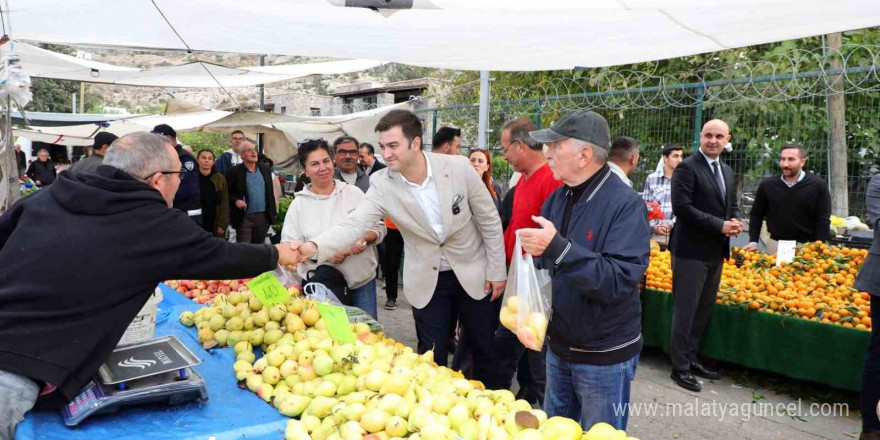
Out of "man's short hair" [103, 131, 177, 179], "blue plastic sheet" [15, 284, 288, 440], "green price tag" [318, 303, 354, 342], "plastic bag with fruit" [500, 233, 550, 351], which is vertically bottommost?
"blue plastic sheet" [15, 284, 288, 440]

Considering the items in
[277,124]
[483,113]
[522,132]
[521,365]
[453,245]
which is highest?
[483,113]

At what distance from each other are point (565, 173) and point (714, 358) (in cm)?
352

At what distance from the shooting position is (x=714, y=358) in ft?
16.9

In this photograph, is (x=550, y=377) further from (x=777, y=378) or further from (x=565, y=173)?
(x=777, y=378)

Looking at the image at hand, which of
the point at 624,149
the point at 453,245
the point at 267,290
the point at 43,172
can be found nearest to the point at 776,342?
the point at 624,149

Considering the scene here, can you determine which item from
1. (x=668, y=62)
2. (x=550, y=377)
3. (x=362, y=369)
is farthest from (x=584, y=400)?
(x=668, y=62)

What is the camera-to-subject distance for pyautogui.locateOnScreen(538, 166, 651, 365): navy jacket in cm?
223

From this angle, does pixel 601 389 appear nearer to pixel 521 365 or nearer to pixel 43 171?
pixel 521 365

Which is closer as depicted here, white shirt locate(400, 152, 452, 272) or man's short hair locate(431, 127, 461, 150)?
white shirt locate(400, 152, 452, 272)

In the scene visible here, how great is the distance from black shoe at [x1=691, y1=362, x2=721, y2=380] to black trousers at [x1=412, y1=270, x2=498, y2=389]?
2.28m

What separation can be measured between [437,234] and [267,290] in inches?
39.5

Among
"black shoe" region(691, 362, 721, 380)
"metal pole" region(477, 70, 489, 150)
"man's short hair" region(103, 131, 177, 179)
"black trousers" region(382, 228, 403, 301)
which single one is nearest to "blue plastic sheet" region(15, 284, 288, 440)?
"man's short hair" region(103, 131, 177, 179)

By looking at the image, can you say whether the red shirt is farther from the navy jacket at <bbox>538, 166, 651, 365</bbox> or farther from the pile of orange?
the pile of orange

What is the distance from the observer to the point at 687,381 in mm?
4805
